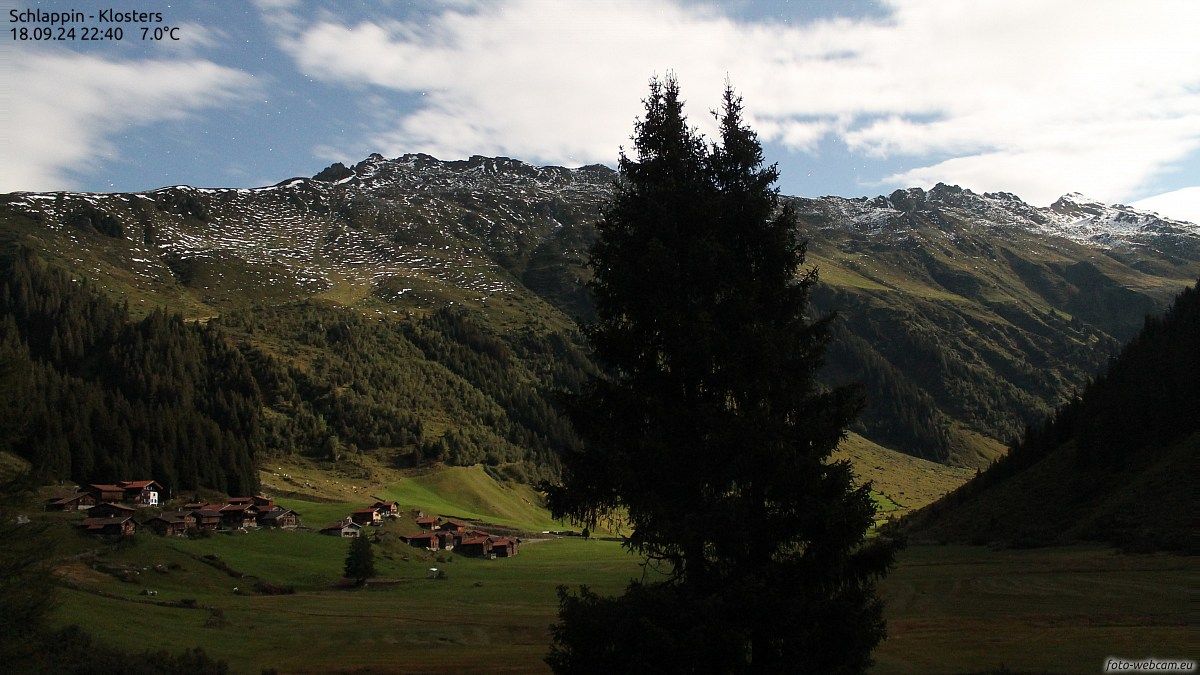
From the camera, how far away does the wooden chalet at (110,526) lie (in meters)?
92.3

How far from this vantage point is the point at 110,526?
9406 centimetres

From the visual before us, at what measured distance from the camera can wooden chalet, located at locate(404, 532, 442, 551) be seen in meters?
125

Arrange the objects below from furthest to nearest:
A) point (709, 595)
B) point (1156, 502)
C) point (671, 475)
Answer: point (1156, 502) < point (671, 475) < point (709, 595)

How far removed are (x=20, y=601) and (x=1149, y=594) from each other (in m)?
56.4

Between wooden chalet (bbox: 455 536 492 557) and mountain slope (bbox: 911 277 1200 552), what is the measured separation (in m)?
69.0

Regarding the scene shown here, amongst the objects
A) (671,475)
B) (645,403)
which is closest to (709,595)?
(671,475)

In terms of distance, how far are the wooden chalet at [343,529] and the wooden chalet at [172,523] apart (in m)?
19.5

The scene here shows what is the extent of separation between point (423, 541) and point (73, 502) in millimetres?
50143

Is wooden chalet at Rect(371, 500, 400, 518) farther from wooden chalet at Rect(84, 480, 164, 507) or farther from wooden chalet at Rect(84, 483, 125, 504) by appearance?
wooden chalet at Rect(84, 483, 125, 504)

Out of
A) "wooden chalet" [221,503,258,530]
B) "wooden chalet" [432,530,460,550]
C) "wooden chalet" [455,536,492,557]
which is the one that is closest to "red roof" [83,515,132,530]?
"wooden chalet" [221,503,258,530]

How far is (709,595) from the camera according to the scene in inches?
531

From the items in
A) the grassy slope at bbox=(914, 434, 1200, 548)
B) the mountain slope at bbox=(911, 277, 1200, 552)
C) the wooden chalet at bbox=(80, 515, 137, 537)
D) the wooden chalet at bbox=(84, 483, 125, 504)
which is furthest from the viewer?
the wooden chalet at bbox=(84, 483, 125, 504)

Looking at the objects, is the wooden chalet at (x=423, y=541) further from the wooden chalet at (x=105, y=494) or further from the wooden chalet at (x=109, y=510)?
the wooden chalet at (x=105, y=494)

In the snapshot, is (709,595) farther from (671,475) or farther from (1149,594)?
(1149,594)
